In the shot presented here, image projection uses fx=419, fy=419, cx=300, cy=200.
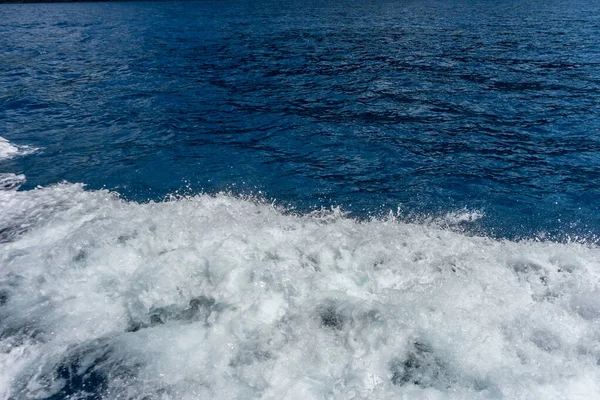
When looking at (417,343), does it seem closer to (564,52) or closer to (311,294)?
(311,294)

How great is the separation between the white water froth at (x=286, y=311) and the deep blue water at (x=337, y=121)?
6.26ft

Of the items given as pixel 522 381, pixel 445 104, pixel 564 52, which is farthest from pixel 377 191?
pixel 564 52

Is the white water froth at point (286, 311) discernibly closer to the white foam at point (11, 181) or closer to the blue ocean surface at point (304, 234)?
the blue ocean surface at point (304, 234)

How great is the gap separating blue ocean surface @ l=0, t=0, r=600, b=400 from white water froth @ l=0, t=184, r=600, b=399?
0.04 metres

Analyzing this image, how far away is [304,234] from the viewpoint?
30.5 ft

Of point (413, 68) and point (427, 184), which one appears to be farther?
point (413, 68)

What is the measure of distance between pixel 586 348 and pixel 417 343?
2.52 metres

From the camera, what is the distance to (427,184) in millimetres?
11695

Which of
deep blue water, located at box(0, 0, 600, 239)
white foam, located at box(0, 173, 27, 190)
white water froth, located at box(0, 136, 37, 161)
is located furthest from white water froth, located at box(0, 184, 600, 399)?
white water froth, located at box(0, 136, 37, 161)

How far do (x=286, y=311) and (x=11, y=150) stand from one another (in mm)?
12220

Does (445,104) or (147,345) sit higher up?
(445,104)

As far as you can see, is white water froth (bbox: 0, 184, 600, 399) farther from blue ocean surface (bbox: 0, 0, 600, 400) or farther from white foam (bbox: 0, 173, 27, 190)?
white foam (bbox: 0, 173, 27, 190)

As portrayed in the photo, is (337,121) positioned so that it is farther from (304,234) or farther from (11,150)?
(11,150)

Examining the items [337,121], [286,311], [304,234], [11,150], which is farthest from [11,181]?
[337,121]
